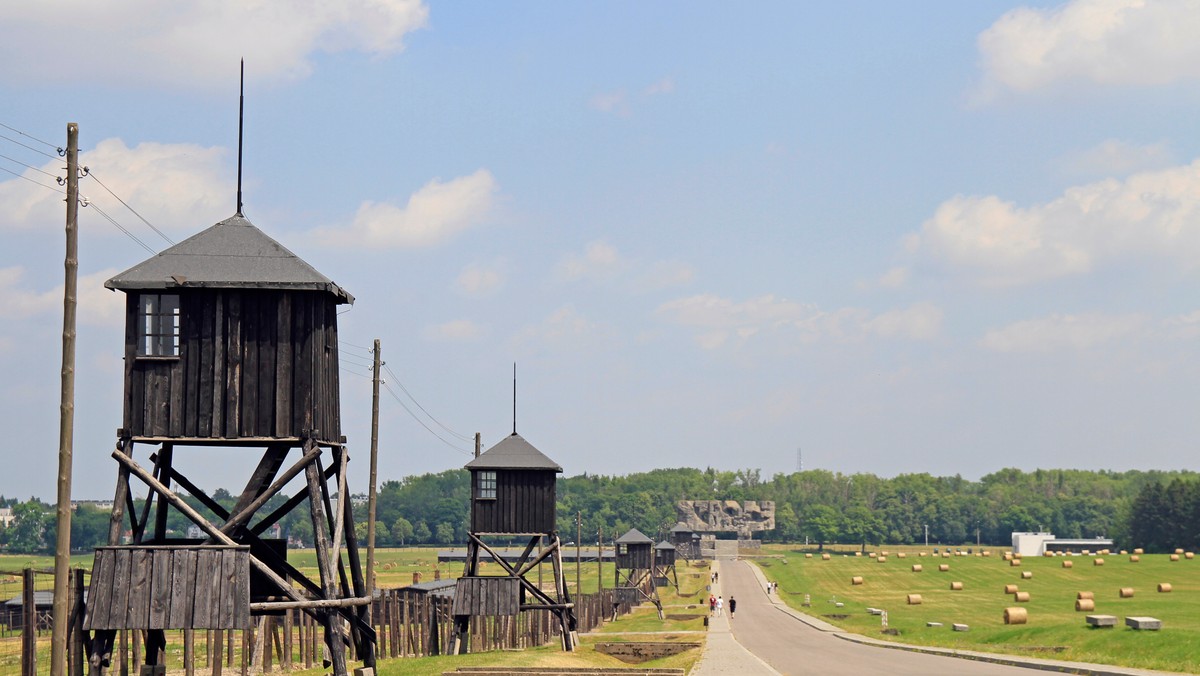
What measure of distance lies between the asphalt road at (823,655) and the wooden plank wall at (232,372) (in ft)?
57.0

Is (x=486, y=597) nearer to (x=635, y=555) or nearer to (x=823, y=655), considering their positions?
(x=823, y=655)

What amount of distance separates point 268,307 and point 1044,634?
3052cm

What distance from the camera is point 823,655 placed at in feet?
145

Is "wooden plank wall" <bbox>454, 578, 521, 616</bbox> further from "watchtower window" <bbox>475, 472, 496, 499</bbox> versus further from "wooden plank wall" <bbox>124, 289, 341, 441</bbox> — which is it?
"wooden plank wall" <bbox>124, 289, 341, 441</bbox>

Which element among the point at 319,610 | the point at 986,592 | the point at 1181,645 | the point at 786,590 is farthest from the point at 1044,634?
the point at 786,590

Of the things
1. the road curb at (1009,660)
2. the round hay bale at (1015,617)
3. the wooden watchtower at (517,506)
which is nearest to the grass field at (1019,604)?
the round hay bale at (1015,617)

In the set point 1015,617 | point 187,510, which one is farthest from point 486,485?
point 187,510

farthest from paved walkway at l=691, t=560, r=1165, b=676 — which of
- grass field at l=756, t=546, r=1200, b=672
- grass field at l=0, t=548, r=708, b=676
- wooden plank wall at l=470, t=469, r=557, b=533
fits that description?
wooden plank wall at l=470, t=469, r=557, b=533

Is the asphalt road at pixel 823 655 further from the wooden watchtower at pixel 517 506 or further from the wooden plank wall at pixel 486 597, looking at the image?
the wooden plank wall at pixel 486 597

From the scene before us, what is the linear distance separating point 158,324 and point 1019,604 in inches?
2293

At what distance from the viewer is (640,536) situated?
97500mm

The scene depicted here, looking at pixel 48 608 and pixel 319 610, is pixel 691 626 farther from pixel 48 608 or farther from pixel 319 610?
pixel 319 610

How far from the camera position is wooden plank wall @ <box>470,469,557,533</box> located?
165ft

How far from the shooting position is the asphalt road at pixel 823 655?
118 feet
